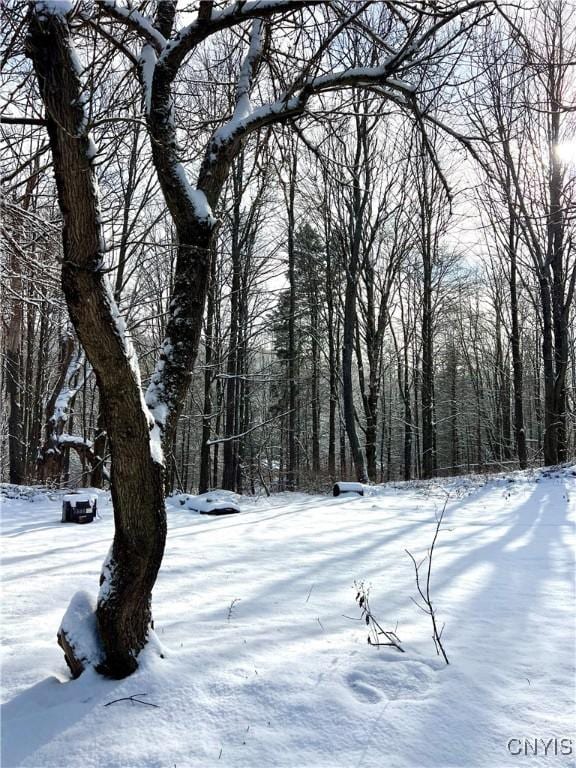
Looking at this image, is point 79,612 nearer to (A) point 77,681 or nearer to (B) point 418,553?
(A) point 77,681

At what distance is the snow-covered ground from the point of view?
184 centimetres

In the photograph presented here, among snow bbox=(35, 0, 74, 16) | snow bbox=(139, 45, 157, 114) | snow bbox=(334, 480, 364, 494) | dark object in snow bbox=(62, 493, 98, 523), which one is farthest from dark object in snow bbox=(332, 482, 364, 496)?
snow bbox=(35, 0, 74, 16)

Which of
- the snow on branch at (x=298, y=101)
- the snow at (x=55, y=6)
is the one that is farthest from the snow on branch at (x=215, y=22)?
the snow at (x=55, y=6)

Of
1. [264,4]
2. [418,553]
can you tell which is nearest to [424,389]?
[418,553]

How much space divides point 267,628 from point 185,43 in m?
3.45

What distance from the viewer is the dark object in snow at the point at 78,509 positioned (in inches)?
280

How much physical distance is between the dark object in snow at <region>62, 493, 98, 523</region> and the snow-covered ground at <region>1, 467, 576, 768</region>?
215cm

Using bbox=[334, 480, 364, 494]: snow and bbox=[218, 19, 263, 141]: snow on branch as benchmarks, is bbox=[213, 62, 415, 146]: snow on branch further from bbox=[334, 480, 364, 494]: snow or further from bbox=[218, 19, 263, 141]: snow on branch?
bbox=[334, 480, 364, 494]: snow

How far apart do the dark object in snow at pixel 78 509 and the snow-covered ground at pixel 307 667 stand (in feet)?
7.05

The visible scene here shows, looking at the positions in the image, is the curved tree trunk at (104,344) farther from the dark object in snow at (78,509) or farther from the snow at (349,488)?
the snow at (349,488)

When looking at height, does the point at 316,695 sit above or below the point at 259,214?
below

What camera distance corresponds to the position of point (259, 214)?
45.0 feet

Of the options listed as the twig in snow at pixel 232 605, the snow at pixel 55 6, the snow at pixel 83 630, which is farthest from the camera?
the twig in snow at pixel 232 605

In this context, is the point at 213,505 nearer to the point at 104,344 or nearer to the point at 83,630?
the point at 83,630
